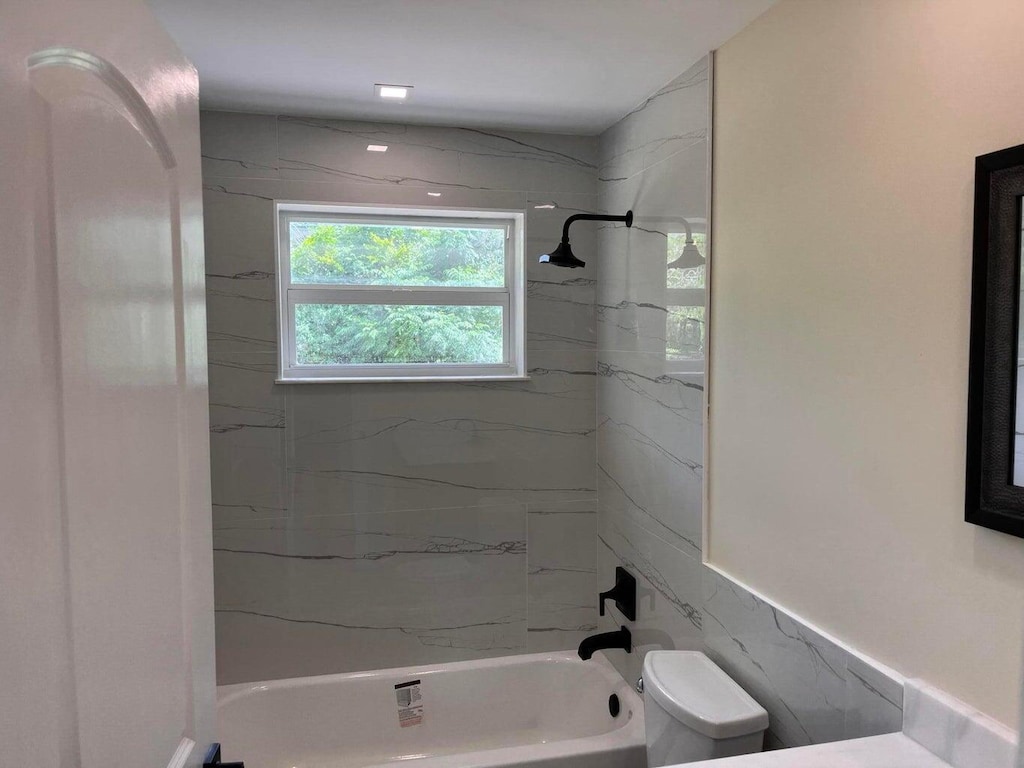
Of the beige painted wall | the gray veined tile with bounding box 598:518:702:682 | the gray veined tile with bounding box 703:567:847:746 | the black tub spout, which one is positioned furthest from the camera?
the black tub spout

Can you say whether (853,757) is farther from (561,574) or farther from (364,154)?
(364,154)

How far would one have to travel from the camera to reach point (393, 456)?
2777mm

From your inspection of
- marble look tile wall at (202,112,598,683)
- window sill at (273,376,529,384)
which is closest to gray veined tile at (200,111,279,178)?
marble look tile wall at (202,112,598,683)

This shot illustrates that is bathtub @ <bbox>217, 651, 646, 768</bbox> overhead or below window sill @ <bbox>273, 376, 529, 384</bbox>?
below

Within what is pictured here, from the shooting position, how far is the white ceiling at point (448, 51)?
1.77 metres

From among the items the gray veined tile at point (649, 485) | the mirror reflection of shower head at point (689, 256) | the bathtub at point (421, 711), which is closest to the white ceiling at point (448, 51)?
the mirror reflection of shower head at point (689, 256)

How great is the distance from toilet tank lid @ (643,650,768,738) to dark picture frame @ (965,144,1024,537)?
78cm

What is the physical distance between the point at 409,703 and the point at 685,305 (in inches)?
71.5

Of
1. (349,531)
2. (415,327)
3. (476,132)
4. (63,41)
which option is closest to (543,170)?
(476,132)

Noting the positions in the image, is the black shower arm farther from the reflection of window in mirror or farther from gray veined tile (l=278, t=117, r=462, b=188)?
gray veined tile (l=278, t=117, r=462, b=188)

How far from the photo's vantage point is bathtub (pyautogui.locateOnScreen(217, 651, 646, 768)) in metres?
2.64

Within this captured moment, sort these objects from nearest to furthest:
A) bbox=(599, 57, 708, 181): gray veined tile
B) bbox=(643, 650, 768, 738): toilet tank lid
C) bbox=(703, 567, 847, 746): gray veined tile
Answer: bbox=(703, 567, 847, 746): gray veined tile, bbox=(643, 650, 768, 738): toilet tank lid, bbox=(599, 57, 708, 181): gray veined tile

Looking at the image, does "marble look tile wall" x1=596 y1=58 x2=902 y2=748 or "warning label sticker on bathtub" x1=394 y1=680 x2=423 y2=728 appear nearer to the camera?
"marble look tile wall" x1=596 y1=58 x2=902 y2=748

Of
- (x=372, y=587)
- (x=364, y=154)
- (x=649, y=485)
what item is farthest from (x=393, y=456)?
(x=364, y=154)
